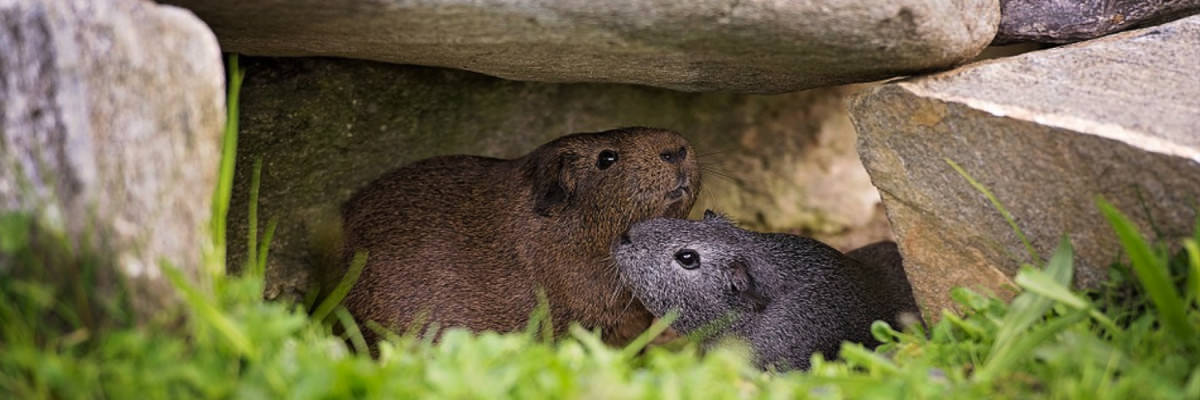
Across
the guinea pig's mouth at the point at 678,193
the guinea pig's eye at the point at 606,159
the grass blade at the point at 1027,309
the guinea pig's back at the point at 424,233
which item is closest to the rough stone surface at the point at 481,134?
the guinea pig's back at the point at 424,233

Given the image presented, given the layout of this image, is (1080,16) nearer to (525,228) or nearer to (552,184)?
(552,184)

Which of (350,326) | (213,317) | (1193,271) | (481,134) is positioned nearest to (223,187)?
(213,317)

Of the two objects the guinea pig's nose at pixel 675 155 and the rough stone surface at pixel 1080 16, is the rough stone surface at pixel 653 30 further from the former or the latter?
the guinea pig's nose at pixel 675 155

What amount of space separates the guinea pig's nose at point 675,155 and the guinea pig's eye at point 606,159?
0.22 meters

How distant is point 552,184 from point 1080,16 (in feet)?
7.94

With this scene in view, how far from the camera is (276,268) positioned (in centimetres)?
523

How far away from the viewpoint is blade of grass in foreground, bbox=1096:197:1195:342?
291 cm

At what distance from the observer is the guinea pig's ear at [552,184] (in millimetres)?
4946

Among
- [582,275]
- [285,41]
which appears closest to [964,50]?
[582,275]

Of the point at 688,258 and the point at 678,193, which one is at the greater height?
the point at 678,193

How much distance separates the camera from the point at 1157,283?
9.57 feet

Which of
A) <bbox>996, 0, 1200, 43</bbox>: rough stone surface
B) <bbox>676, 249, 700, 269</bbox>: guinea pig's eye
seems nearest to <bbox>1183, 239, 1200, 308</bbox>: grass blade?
<bbox>996, 0, 1200, 43</bbox>: rough stone surface

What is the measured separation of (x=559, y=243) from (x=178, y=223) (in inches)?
93.7

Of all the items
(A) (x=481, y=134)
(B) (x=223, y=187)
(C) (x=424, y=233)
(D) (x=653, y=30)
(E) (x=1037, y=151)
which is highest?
(D) (x=653, y=30)
